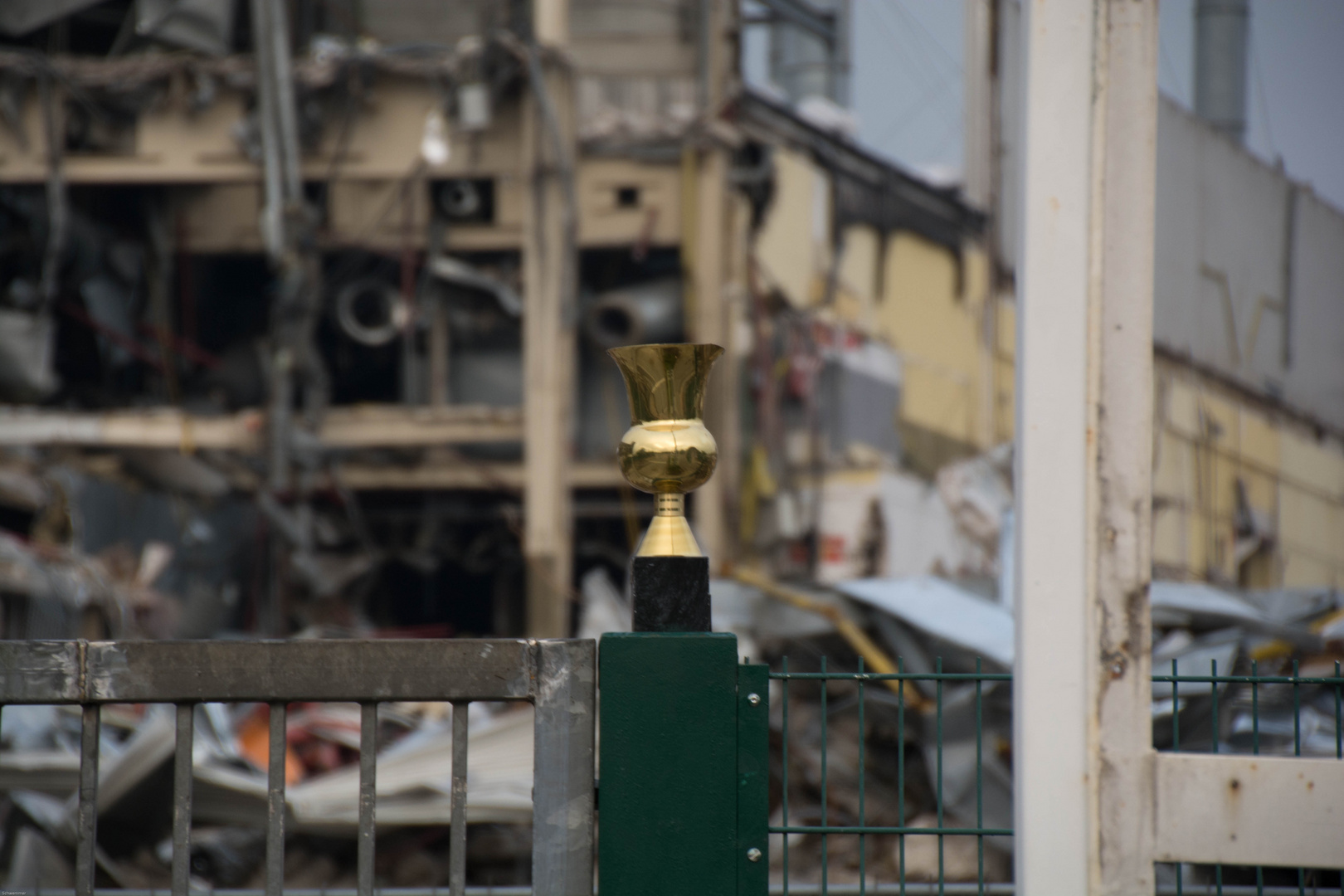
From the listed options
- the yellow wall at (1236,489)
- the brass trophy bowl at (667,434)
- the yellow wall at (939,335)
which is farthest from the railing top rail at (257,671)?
the yellow wall at (939,335)

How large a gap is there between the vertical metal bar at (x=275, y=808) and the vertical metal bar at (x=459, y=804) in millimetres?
436

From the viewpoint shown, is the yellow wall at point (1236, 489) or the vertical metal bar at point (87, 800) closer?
the vertical metal bar at point (87, 800)

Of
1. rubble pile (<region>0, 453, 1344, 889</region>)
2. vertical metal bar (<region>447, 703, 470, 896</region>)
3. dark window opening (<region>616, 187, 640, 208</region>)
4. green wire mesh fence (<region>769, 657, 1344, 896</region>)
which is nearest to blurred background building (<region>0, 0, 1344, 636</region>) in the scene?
dark window opening (<region>616, 187, 640, 208</region>)

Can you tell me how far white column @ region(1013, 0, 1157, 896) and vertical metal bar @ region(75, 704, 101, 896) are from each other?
2.37m

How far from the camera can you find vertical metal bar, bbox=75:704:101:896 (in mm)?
3414

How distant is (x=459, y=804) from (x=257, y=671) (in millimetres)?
631

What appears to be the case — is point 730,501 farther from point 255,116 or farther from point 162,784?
point 162,784

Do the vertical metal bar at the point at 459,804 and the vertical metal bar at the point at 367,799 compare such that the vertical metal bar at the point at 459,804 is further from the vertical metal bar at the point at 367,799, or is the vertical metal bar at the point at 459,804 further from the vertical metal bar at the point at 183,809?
the vertical metal bar at the point at 183,809

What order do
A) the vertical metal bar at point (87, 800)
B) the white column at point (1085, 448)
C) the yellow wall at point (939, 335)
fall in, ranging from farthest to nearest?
1. the yellow wall at point (939, 335)
2. the vertical metal bar at point (87, 800)
3. the white column at point (1085, 448)

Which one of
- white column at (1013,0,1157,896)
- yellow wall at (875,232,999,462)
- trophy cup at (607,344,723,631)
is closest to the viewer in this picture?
white column at (1013,0,1157,896)

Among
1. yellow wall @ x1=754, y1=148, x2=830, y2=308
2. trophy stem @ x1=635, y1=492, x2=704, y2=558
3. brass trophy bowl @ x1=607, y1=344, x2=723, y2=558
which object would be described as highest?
yellow wall @ x1=754, y1=148, x2=830, y2=308

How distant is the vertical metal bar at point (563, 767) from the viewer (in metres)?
3.47

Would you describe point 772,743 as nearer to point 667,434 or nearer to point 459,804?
point 459,804

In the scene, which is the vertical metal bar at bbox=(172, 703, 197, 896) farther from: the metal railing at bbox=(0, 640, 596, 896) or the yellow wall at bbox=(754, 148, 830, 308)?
the yellow wall at bbox=(754, 148, 830, 308)
